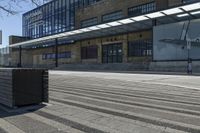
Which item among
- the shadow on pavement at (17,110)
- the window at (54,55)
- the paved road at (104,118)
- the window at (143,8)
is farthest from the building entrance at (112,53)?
the shadow on pavement at (17,110)

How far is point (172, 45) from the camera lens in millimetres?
38531

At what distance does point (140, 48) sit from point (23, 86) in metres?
40.4

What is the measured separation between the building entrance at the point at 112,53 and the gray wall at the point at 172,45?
45.6 feet

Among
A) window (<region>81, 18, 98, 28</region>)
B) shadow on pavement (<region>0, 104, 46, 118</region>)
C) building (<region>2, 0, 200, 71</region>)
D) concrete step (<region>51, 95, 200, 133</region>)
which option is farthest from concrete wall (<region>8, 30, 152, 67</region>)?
shadow on pavement (<region>0, 104, 46, 118</region>)

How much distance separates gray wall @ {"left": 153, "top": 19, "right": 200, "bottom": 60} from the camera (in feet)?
118

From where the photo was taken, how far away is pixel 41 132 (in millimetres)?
6527

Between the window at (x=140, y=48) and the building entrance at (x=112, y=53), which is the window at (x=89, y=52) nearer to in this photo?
the building entrance at (x=112, y=53)

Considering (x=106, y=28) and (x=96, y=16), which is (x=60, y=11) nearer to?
(x=96, y=16)

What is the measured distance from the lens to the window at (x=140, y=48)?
47406 mm

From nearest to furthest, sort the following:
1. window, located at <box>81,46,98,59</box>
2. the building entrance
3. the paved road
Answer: the paved road < the building entrance < window, located at <box>81,46,98,59</box>

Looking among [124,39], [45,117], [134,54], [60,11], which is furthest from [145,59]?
[45,117]

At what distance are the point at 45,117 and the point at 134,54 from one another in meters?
42.9

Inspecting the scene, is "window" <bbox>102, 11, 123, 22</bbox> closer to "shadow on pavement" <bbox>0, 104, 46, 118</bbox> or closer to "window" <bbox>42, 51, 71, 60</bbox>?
"window" <bbox>42, 51, 71, 60</bbox>

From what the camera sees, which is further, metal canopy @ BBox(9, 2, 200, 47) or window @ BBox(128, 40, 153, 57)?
window @ BBox(128, 40, 153, 57)
